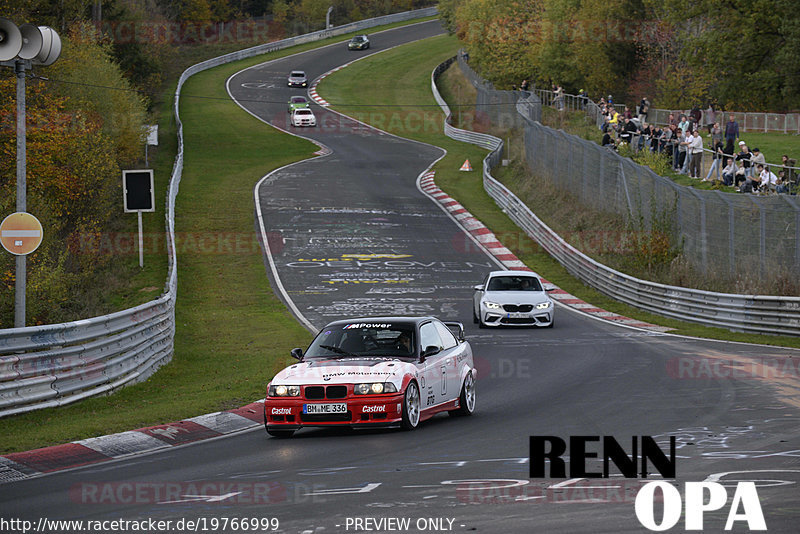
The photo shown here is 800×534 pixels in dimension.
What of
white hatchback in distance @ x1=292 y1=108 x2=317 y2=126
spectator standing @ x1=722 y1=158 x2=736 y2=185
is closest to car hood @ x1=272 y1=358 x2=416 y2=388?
spectator standing @ x1=722 y1=158 x2=736 y2=185

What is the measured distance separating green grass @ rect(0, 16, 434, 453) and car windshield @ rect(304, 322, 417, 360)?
1.96 meters

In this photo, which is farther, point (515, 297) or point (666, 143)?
point (666, 143)

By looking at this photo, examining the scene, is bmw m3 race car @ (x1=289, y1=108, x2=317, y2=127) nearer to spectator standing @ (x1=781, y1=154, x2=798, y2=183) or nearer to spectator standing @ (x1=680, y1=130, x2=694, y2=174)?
spectator standing @ (x1=680, y1=130, x2=694, y2=174)

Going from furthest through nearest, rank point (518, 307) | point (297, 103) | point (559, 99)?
point (297, 103)
point (559, 99)
point (518, 307)

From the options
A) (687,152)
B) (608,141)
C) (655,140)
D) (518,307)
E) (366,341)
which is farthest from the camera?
(608,141)

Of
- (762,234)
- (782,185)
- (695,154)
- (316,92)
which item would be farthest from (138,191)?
(316,92)

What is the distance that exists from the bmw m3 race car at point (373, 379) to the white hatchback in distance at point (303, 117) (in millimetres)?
61972

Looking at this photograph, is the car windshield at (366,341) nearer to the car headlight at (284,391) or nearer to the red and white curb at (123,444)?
the car headlight at (284,391)

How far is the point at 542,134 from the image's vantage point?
4906 centimetres

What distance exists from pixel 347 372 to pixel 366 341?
1184 mm

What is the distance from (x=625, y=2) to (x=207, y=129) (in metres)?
27.8

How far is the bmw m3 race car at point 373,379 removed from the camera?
11.6 meters

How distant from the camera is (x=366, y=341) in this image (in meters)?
13.0

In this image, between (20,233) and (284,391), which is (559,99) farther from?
(284,391)
